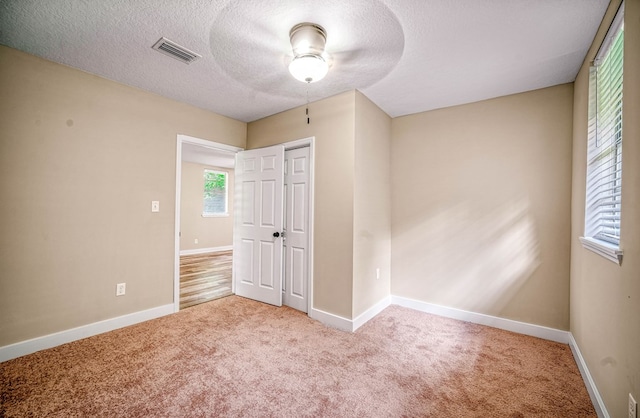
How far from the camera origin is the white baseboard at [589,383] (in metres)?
1.59

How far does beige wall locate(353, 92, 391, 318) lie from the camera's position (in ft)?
9.52

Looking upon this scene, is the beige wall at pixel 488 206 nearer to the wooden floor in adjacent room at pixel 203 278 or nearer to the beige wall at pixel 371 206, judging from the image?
the beige wall at pixel 371 206

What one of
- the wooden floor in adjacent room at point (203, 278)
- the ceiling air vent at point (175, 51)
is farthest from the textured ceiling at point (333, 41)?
the wooden floor in adjacent room at point (203, 278)

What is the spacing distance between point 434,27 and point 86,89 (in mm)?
3188

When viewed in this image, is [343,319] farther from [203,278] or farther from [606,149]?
[203,278]

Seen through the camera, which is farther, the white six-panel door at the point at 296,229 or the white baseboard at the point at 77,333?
the white six-panel door at the point at 296,229

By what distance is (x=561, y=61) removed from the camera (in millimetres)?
2221

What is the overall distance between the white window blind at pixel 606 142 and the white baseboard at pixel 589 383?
38.0 inches

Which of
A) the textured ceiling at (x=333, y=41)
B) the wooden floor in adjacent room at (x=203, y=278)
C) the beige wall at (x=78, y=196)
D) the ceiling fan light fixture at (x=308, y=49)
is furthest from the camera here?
the wooden floor in adjacent room at (x=203, y=278)

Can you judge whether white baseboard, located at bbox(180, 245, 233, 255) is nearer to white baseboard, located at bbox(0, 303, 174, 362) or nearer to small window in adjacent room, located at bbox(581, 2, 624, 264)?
white baseboard, located at bbox(0, 303, 174, 362)

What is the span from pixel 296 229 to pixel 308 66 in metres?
1.96

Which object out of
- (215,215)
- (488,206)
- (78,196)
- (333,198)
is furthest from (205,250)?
(488,206)

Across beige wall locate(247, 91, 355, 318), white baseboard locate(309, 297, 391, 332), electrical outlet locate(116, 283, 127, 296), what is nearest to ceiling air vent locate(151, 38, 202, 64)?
beige wall locate(247, 91, 355, 318)

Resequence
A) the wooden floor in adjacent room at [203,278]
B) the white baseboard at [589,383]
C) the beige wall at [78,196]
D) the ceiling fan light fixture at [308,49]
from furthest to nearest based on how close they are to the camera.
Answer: the wooden floor in adjacent room at [203,278]
the beige wall at [78,196]
the ceiling fan light fixture at [308,49]
the white baseboard at [589,383]
